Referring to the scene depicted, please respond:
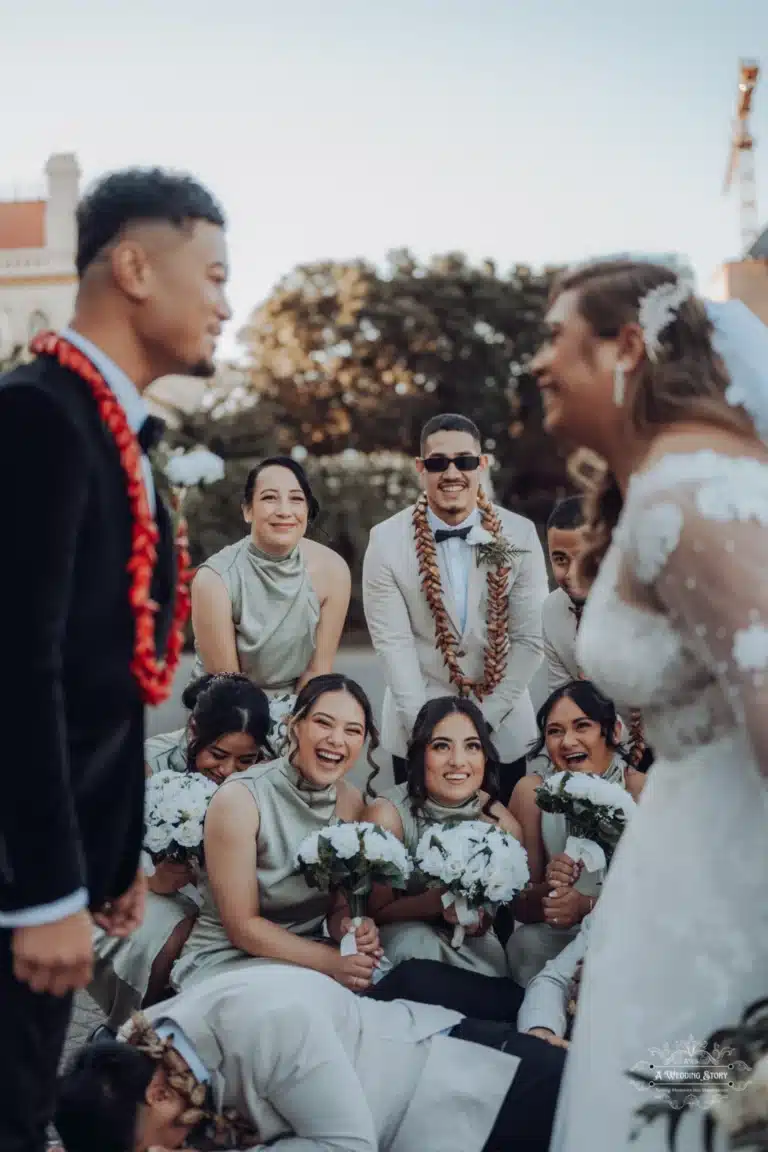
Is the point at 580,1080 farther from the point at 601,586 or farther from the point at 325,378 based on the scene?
the point at 325,378

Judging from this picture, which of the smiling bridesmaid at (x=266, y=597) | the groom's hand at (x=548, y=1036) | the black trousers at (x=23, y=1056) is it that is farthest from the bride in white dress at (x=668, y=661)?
the smiling bridesmaid at (x=266, y=597)

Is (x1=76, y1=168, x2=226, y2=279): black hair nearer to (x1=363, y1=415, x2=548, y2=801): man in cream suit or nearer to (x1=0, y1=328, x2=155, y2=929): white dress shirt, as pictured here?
A: (x1=0, y1=328, x2=155, y2=929): white dress shirt

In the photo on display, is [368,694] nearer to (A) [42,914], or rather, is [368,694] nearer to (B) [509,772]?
(B) [509,772]

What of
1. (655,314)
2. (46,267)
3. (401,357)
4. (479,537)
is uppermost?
(46,267)

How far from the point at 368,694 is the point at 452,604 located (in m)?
8.00

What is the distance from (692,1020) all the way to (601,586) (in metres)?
0.71

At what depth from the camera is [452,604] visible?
211 inches

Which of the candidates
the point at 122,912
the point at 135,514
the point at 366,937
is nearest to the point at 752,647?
the point at 135,514

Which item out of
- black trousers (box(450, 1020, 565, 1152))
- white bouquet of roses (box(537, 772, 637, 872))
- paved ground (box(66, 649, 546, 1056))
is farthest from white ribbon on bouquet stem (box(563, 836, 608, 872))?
paved ground (box(66, 649, 546, 1056))

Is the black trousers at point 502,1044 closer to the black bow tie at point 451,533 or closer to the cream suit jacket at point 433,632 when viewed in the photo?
the cream suit jacket at point 433,632

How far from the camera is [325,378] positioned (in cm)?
3011

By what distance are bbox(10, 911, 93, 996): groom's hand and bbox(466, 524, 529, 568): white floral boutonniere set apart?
134 inches

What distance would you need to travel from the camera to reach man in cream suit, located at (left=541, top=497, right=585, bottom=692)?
5355mm

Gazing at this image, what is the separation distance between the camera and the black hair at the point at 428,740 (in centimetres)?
448
